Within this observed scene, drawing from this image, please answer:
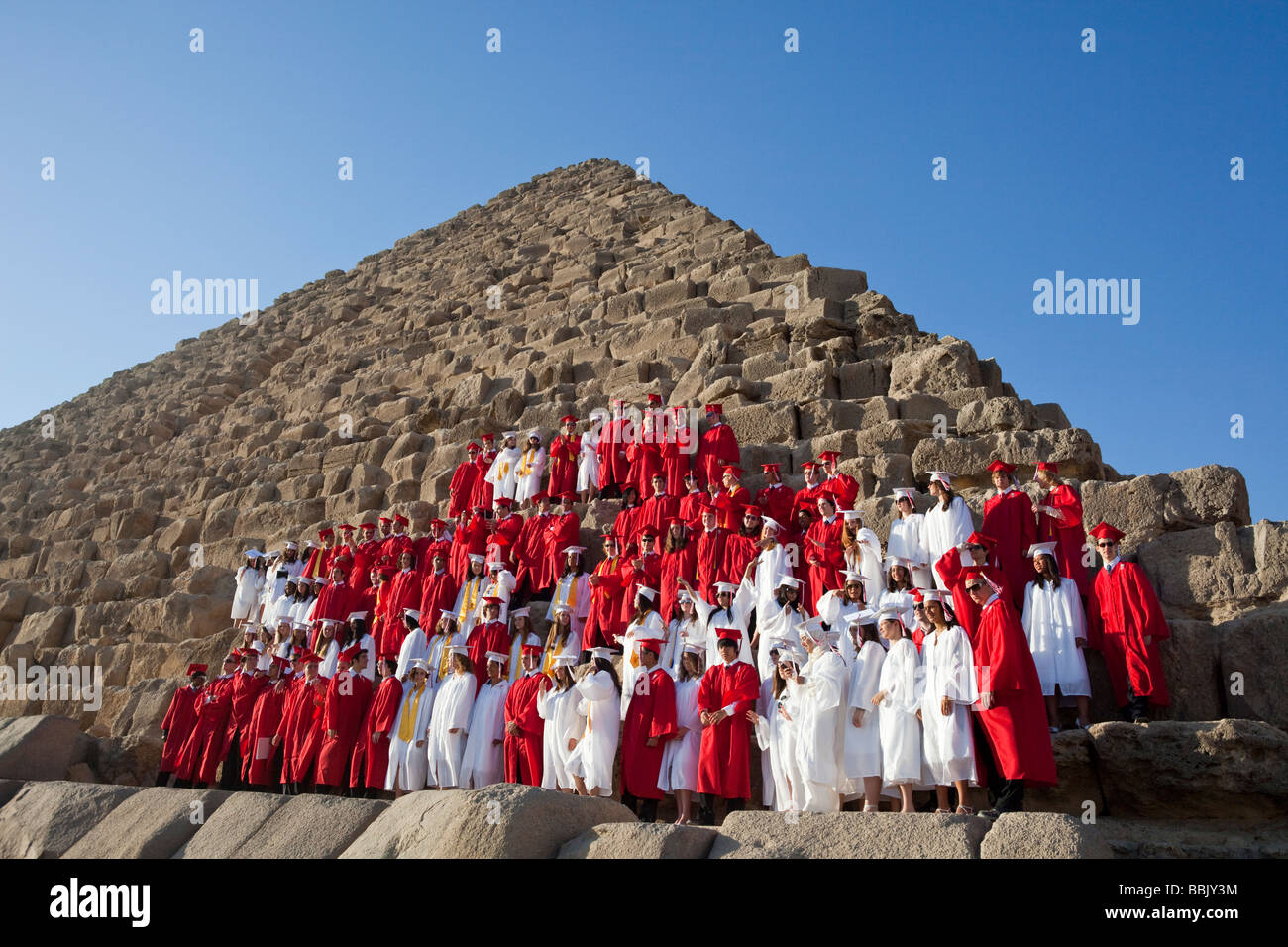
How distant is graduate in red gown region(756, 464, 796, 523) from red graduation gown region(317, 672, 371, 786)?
4.33m

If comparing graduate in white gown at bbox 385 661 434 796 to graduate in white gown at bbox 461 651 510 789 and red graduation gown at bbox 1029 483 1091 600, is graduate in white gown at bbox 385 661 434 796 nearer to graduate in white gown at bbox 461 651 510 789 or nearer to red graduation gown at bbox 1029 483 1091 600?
graduate in white gown at bbox 461 651 510 789

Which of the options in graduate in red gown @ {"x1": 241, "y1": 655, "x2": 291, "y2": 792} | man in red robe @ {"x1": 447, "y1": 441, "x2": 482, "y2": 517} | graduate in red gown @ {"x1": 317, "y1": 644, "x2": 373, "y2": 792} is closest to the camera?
graduate in red gown @ {"x1": 317, "y1": 644, "x2": 373, "y2": 792}

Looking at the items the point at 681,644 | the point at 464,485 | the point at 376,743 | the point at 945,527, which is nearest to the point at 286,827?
the point at 376,743

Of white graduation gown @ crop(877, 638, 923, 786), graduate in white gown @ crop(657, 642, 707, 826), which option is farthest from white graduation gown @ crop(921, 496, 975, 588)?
graduate in white gown @ crop(657, 642, 707, 826)

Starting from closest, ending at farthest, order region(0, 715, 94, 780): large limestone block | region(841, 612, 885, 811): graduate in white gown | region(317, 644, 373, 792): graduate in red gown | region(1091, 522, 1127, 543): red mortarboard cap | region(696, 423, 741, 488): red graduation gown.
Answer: region(841, 612, 885, 811): graduate in white gown, region(1091, 522, 1127, 543): red mortarboard cap, region(0, 715, 94, 780): large limestone block, region(317, 644, 373, 792): graduate in red gown, region(696, 423, 741, 488): red graduation gown

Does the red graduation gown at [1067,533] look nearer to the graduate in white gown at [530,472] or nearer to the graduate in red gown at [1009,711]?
the graduate in red gown at [1009,711]

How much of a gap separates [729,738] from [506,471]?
6.55 metres

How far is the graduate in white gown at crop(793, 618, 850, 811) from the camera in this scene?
21.6ft

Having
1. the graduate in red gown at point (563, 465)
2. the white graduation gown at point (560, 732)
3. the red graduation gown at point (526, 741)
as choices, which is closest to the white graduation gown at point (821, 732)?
the white graduation gown at point (560, 732)

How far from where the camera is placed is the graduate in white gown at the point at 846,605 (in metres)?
7.21

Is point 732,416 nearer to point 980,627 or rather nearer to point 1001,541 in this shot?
point 1001,541

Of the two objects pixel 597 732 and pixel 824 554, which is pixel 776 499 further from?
pixel 597 732

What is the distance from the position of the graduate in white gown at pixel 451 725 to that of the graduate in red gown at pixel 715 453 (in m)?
3.62
